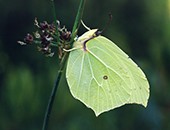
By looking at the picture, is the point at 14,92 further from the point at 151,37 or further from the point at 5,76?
the point at 151,37

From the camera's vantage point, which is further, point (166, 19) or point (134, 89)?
point (166, 19)

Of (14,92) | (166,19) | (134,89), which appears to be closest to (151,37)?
(166,19)

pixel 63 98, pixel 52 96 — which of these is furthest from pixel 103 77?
pixel 63 98

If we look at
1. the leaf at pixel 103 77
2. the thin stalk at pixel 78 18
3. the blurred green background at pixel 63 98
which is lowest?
the blurred green background at pixel 63 98

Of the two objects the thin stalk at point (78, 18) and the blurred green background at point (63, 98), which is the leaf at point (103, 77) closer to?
the thin stalk at point (78, 18)

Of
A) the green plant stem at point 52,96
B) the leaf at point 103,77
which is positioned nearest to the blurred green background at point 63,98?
the leaf at point 103,77

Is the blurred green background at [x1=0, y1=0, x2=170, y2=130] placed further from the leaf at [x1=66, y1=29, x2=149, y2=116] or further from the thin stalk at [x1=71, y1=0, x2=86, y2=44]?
the thin stalk at [x1=71, y1=0, x2=86, y2=44]

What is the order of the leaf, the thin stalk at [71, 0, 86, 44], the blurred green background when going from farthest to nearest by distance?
the blurred green background, the leaf, the thin stalk at [71, 0, 86, 44]

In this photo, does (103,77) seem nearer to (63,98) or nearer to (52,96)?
(52,96)

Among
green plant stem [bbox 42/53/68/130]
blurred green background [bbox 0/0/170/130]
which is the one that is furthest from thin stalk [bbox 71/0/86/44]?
blurred green background [bbox 0/0/170/130]
